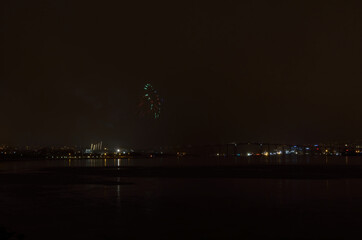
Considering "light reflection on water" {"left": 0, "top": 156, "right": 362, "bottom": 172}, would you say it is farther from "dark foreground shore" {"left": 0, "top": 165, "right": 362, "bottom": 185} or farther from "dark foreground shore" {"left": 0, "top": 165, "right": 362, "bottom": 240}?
"dark foreground shore" {"left": 0, "top": 165, "right": 362, "bottom": 240}

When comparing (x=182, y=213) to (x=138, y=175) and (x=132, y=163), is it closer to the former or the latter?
(x=138, y=175)

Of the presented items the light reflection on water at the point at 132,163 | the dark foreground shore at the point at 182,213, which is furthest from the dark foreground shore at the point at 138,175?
the light reflection on water at the point at 132,163

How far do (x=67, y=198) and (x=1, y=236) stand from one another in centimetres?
1380

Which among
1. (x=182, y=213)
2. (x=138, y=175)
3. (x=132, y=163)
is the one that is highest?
(x=132, y=163)

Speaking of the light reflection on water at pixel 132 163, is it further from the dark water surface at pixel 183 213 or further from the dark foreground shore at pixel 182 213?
the dark foreground shore at pixel 182 213

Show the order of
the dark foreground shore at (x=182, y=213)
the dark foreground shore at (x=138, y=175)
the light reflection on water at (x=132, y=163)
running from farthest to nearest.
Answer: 1. the light reflection on water at (x=132, y=163)
2. the dark foreground shore at (x=138, y=175)
3. the dark foreground shore at (x=182, y=213)

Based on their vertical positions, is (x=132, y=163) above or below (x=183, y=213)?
above

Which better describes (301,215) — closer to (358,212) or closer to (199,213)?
(358,212)

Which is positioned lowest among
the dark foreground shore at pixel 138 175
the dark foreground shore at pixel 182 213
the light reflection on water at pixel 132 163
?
the dark foreground shore at pixel 182 213

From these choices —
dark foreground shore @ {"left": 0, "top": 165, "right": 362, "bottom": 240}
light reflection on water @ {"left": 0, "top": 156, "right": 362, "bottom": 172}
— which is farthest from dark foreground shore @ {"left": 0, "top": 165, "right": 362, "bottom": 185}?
light reflection on water @ {"left": 0, "top": 156, "right": 362, "bottom": 172}

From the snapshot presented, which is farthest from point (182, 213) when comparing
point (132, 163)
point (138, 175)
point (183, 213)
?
point (132, 163)

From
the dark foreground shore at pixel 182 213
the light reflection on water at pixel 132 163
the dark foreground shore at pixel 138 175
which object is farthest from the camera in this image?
the light reflection on water at pixel 132 163

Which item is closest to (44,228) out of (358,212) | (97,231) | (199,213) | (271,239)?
(97,231)

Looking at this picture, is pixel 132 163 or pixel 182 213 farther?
pixel 132 163
